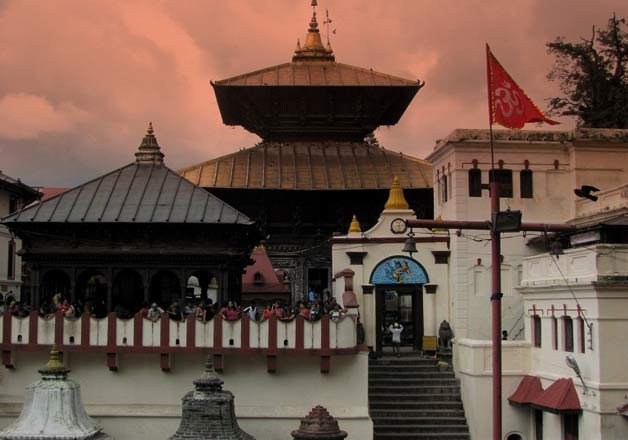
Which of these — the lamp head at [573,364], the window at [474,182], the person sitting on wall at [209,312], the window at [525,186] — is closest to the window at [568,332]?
the lamp head at [573,364]

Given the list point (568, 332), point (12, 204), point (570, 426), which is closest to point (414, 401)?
point (570, 426)

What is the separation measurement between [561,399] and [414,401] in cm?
620

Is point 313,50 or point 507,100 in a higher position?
point 313,50

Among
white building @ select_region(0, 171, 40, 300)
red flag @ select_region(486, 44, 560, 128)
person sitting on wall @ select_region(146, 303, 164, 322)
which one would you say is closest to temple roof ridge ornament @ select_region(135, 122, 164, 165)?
person sitting on wall @ select_region(146, 303, 164, 322)

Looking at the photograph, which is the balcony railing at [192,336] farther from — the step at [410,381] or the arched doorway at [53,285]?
the step at [410,381]

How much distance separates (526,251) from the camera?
4209cm

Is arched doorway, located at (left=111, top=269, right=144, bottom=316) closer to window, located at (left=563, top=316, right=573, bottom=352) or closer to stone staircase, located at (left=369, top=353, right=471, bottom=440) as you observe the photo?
stone staircase, located at (left=369, top=353, right=471, bottom=440)

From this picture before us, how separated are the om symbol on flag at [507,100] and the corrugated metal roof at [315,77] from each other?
895 inches

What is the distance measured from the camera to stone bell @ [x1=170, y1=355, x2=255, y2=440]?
33.4m

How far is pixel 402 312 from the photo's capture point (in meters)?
42.8

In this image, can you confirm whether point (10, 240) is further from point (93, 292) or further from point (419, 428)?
point (419, 428)

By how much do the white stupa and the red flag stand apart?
13788mm

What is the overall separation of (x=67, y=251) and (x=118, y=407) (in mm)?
5417

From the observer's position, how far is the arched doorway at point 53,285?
39.1m
